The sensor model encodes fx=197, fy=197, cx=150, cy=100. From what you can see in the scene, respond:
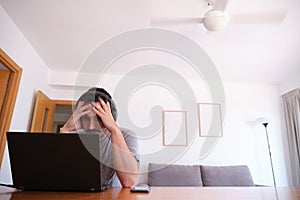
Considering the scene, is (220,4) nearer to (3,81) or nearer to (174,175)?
(174,175)

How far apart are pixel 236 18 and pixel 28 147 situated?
1564mm

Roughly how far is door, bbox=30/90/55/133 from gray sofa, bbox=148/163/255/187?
1.62 metres

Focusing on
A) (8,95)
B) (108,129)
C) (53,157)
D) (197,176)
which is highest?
(8,95)

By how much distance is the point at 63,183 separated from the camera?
0.69 meters

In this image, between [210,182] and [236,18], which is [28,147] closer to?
[236,18]

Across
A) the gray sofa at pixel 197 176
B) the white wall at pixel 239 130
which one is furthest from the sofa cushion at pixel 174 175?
the white wall at pixel 239 130

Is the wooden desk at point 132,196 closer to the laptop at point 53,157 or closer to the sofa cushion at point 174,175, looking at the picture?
the laptop at point 53,157

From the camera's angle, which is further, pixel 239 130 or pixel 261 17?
pixel 239 130

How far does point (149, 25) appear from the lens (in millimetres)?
2090

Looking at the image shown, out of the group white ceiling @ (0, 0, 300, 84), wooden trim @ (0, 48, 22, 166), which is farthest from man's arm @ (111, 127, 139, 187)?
wooden trim @ (0, 48, 22, 166)

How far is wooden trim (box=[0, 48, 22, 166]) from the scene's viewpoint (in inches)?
77.2

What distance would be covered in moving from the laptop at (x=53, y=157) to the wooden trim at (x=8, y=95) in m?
1.64

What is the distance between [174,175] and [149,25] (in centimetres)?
192

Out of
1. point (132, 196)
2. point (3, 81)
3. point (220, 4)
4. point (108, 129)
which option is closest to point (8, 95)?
point (3, 81)
